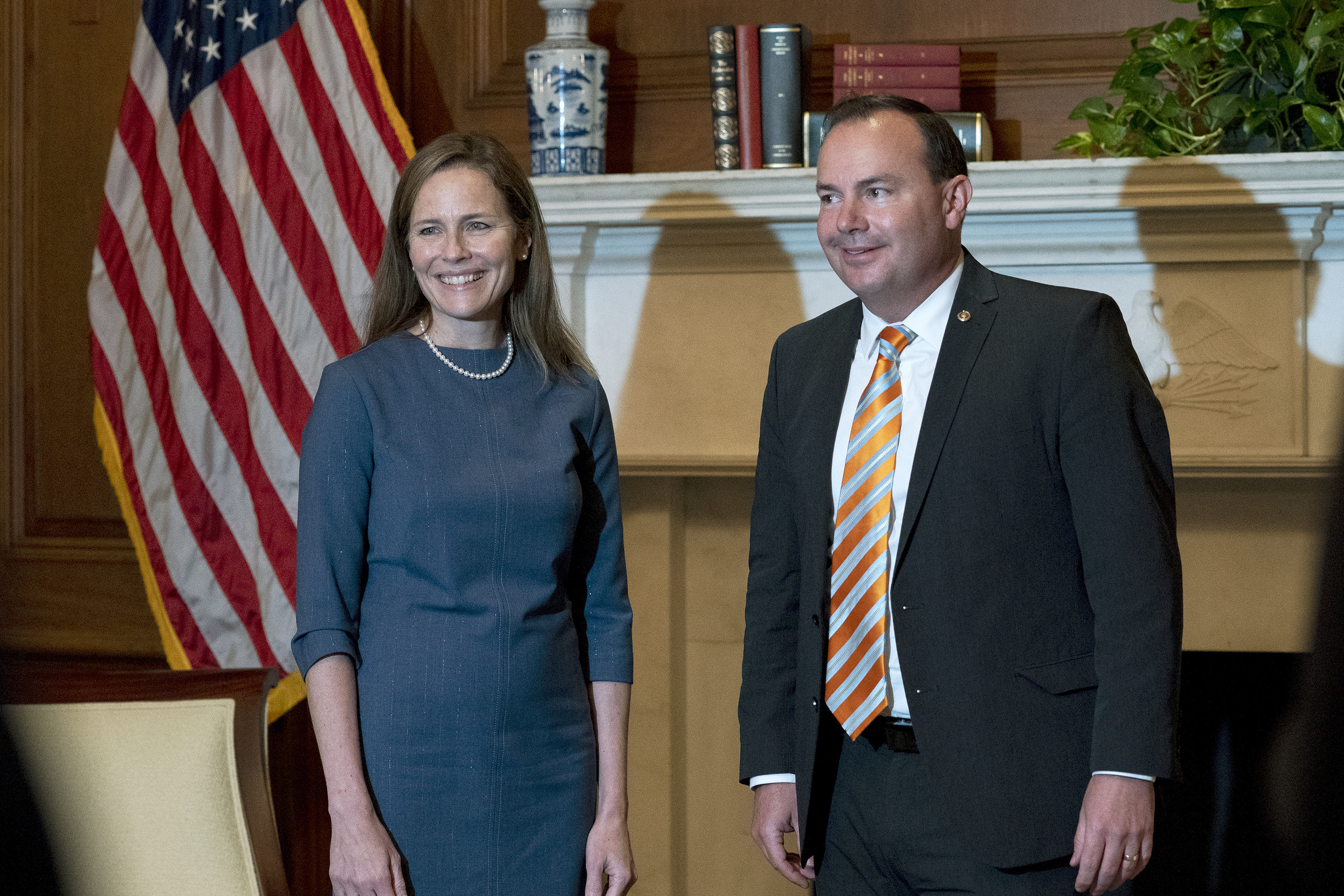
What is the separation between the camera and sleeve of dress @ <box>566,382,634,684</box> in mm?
1761

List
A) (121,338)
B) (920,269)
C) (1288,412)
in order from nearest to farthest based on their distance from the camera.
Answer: (920,269), (1288,412), (121,338)

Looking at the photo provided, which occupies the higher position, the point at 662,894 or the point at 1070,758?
the point at 1070,758

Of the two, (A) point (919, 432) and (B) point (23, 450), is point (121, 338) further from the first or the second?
(A) point (919, 432)

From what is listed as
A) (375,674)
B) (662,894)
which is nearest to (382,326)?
(375,674)

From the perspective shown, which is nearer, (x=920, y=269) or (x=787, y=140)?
(x=920, y=269)

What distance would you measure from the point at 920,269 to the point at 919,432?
220mm

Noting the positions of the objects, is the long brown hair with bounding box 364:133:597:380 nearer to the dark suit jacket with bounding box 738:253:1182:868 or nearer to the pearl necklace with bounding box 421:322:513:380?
the pearl necklace with bounding box 421:322:513:380

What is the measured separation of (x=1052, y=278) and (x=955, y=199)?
3.44 feet

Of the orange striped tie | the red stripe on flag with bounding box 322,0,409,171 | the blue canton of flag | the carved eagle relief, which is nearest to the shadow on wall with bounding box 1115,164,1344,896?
the carved eagle relief

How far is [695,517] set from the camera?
311cm

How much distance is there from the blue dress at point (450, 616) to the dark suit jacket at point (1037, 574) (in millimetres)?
465

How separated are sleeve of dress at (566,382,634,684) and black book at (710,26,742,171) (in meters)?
1.10

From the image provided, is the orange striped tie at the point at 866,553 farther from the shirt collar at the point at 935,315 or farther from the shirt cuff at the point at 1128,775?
the shirt cuff at the point at 1128,775

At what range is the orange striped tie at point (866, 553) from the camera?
5.62ft
